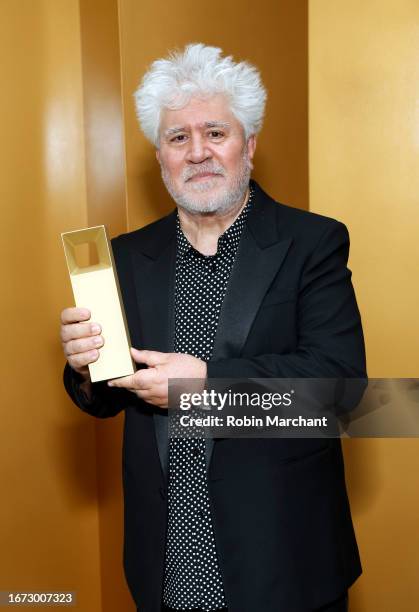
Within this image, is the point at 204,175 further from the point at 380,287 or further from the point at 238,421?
the point at 380,287

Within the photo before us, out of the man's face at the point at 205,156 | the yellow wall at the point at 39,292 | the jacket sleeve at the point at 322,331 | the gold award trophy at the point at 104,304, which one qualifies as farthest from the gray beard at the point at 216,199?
the yellow wall at the point at 39,292

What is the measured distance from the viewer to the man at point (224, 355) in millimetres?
1621

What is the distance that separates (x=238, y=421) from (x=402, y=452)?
4.20 ft

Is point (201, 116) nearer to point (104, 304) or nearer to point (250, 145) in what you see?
point (250, 145)

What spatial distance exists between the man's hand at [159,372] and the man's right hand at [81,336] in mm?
71

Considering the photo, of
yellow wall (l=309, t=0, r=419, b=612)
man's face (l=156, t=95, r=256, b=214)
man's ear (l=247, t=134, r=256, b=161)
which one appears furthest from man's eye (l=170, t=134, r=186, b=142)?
yellow wall (l=309, t=0, r=419, b=612)

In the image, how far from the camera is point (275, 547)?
1638 millimetres

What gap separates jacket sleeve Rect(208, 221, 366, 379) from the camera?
1594 mm

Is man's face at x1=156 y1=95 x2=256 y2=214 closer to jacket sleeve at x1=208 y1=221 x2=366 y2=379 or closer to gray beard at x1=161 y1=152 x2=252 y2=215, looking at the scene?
gray beard at x1=161 y1=152 x2=252 y2=215

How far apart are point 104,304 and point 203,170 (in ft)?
1.39

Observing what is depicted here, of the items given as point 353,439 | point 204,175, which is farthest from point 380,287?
point 204,175

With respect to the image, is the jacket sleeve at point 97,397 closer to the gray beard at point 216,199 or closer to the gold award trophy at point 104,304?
the gold award trophy at point 104,304

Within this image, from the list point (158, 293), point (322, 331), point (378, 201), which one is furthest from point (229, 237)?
point (378, 201)

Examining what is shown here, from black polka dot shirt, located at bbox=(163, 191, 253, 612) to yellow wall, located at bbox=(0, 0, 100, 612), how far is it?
3.02 feet
